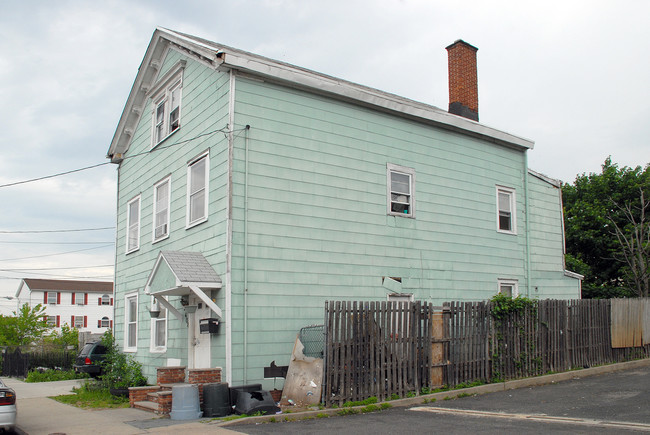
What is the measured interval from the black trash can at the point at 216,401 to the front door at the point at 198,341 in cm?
123

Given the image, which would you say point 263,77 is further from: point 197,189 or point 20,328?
point 20,328

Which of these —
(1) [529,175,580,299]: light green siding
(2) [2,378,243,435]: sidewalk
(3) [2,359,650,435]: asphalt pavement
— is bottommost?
(2) [2,378,243,435]: sidewalk

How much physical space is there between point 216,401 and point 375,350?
3239 millimetres

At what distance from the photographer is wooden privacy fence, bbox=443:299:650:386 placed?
13297mm

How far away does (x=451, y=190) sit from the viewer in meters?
16.3

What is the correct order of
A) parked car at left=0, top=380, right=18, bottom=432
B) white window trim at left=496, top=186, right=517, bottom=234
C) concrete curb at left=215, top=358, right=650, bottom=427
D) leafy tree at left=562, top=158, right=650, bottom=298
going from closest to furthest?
parked car at left=0, top=380, right=18, bottom=432, concrete curb at left=215, top=358, right=650, bottom=427, white window trim at left=496, top=186, right=517, bottom=234, leafy tree at left=562, top=158, right=650, bottom=298

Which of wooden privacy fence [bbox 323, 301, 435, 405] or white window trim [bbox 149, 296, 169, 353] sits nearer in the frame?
wooden privacy fence [bbox 323, 301, 435, 405]

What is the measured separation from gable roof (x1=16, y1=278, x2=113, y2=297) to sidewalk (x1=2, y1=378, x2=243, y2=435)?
49153 mm

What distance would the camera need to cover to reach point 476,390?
13.0m

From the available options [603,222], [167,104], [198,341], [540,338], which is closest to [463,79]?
[540,338]

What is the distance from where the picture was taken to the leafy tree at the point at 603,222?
30234 mm

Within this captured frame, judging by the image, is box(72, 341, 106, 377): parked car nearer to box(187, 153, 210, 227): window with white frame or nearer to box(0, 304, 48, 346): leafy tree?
box(187, 153, 210, 227): window with white frame

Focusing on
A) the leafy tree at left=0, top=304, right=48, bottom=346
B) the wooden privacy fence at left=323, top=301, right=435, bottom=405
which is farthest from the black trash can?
the leafy tree at left=0, top=304, right=48, bottom=346

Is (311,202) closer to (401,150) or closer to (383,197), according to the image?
(383,197)
